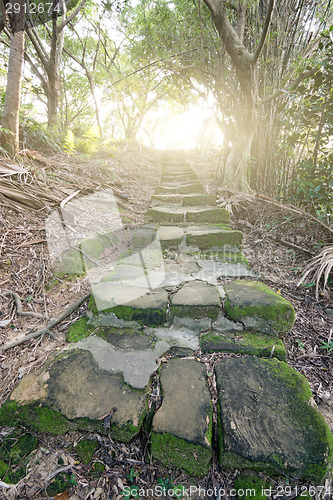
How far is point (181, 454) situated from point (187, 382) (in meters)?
0.25

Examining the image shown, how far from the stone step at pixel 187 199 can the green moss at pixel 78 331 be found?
2.48 meters

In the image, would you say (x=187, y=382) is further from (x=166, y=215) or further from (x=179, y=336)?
(x=166, y=215)

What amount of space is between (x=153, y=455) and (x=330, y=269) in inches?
67.9

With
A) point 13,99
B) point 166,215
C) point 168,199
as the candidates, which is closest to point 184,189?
point 168,199

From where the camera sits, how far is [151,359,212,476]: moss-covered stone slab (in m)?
0.82

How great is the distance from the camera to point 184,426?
0.86 m

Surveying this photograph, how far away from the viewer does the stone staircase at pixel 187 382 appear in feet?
2.71

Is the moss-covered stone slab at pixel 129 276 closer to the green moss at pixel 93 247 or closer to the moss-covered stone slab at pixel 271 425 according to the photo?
the green moss at pixel 93 247

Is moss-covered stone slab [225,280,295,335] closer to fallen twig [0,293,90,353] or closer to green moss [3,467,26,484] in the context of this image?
fallen twig [0,293,90,353]

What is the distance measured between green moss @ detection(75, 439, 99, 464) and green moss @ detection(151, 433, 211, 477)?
0.75 ft

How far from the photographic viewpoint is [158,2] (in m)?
6.11

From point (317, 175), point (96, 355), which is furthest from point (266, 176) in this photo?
point (96, 355)

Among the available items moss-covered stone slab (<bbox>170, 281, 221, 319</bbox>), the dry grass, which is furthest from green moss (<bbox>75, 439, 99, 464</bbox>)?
the dry grass

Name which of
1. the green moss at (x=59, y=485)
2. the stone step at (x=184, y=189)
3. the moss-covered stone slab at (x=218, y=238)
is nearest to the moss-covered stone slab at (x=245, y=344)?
the green moss at (x=59, y=485)
